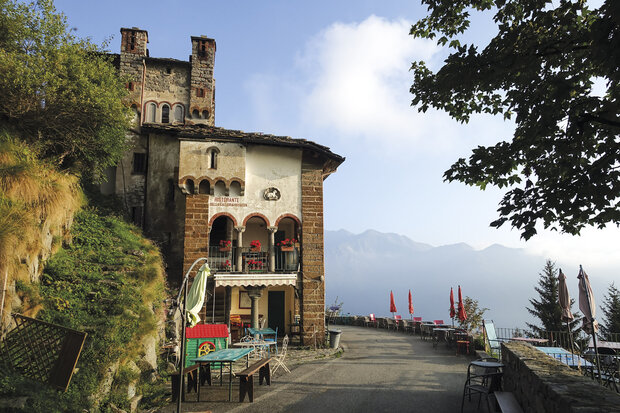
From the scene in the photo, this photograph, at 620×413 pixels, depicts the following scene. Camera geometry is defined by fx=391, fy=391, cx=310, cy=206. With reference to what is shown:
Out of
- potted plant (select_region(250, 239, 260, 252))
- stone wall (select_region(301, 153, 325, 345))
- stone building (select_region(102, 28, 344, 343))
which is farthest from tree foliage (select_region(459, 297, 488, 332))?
potted plant (select_region(250, 239, 260, 252))

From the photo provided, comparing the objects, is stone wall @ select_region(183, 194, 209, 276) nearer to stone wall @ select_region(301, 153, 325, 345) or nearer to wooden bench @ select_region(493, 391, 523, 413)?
stone wall @ select_region(301, 153, 325, 345)

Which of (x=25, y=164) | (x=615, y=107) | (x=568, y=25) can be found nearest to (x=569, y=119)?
(x=615, y=107)

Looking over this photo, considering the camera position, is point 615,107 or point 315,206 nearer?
point 615,107

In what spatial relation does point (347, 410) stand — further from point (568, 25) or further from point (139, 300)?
point (568, 25)

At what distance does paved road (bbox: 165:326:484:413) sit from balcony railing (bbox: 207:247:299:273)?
497cm

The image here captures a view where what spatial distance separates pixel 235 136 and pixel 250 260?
554 cm

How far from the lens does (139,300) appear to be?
9.55 meters

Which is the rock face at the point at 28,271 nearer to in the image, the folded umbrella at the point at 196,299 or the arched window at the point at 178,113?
the folded umbrella at the point at 196,299

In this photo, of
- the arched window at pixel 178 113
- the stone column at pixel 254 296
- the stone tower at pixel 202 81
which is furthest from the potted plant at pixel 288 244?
the arched window at pixel 178 113

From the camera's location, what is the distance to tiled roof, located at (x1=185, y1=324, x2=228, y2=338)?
11219 mm

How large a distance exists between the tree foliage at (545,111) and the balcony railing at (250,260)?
11639 millimetres

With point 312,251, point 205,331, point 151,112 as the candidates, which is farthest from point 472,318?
point 151,112

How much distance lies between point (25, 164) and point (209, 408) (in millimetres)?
6616

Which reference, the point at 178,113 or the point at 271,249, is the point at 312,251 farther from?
the point at 178,113
